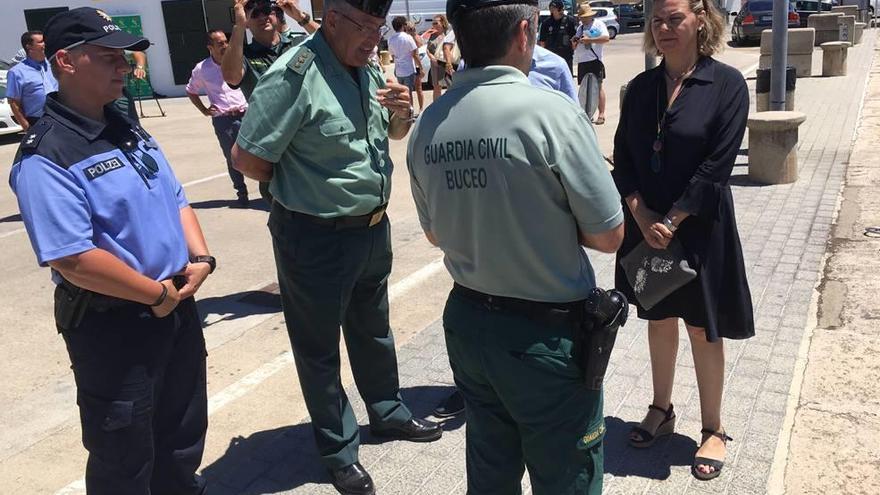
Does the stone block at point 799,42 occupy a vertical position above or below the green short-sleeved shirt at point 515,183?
below

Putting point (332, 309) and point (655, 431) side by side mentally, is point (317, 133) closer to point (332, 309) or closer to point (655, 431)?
point (332, 309)

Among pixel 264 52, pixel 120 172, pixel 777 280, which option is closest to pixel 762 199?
pixel 777 280

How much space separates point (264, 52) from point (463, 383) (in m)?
3.11

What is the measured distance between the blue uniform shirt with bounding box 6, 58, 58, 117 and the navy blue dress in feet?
21.8

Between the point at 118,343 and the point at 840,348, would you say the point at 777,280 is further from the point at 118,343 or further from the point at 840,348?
the point at 118,343

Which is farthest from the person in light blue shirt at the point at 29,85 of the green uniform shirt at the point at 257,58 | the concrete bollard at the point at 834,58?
the concrete bollard at the point at 834,58

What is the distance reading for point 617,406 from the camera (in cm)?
384

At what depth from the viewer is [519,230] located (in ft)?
6.89

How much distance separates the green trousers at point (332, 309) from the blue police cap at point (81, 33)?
93 centimetres

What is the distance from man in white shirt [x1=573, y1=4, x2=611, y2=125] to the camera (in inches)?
469

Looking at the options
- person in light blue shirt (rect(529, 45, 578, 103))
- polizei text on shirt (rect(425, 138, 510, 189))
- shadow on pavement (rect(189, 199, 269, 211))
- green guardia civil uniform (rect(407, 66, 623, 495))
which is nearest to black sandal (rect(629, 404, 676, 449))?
green guardia civil uniform (rect(407, 66, 623, 495))

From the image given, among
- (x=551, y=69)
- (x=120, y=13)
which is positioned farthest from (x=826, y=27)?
(x=551, y=69)

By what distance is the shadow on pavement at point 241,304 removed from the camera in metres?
5.52

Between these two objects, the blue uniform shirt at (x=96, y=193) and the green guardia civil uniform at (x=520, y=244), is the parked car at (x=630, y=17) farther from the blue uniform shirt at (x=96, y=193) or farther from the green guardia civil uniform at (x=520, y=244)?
the green guardia civil uniform at (x=520, y=244)
